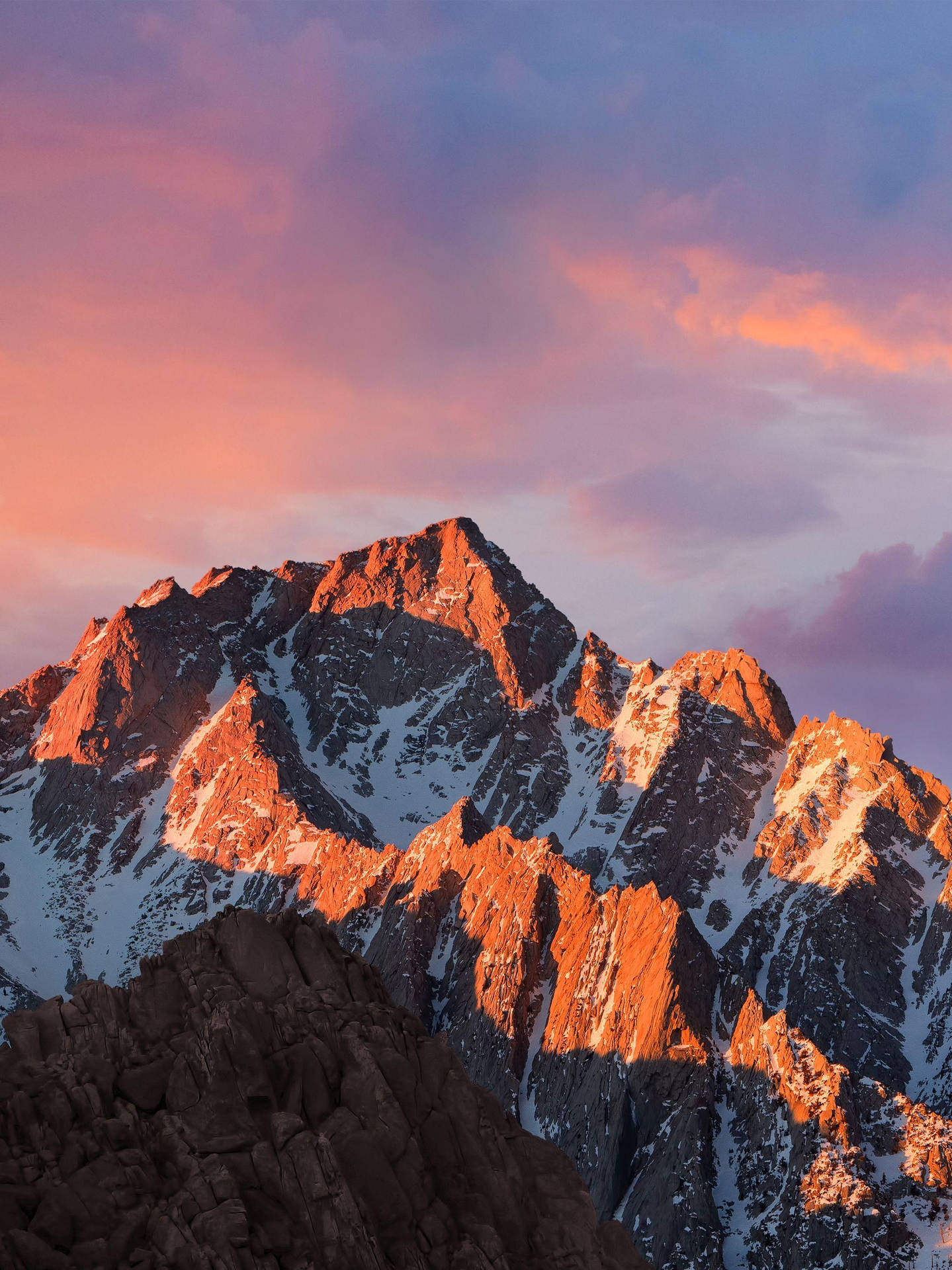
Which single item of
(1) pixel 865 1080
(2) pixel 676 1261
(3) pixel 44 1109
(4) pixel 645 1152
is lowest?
(3) pixel 44 1109

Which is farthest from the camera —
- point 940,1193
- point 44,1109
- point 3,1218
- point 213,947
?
point 940,1193

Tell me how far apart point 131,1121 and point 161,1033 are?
234 inches

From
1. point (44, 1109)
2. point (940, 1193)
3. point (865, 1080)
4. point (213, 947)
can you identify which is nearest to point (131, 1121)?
point (44, 1109)

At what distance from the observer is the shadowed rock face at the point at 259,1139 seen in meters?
51.9

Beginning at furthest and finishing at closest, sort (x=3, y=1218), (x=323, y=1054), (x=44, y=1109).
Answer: (x=323, y=1054) < (x=44, y=1109) < (x=3, y=1218)

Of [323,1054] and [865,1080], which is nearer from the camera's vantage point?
[323,1054]

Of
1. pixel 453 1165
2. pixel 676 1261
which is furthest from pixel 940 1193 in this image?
pixel 453 1165

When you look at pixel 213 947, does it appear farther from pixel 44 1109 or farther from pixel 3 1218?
pixel 3 1218

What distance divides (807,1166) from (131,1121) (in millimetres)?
130515

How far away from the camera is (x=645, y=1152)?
7431 inches

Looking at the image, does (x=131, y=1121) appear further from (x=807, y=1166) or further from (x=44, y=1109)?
(x=807, y=1166)

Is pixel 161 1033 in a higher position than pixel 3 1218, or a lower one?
higher

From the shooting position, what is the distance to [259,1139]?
184 feet

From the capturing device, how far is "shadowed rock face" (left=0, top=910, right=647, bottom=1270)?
51875mm
